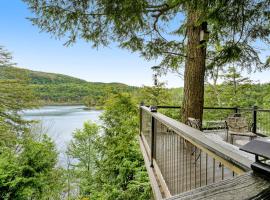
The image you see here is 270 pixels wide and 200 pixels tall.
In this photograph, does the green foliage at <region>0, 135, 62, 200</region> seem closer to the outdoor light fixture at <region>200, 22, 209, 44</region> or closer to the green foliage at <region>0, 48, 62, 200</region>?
the green foliage at <region>0, 48, 62, 200</region>

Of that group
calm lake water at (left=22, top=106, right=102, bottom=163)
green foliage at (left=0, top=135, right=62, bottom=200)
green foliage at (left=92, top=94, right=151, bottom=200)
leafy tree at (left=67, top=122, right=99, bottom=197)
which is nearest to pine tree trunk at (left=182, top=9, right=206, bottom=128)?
green foliage at (left=92, top=94, right=151, bottom=200)

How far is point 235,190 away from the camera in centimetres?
62

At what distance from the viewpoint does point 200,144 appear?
4.71ft

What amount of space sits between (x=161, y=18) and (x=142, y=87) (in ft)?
40.7

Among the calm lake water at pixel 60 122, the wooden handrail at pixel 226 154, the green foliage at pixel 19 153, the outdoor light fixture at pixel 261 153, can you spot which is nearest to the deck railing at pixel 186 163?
the wooden handrail at pixel 226 154

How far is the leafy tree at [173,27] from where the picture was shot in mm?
3879

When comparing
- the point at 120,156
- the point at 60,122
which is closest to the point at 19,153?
the point at 120,156

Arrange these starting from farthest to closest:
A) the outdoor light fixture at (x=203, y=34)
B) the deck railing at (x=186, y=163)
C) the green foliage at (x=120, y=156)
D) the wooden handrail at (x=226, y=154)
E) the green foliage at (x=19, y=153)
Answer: the green foliage at (x=120, y=156), the green foliage at (x=19, y=153), the outdoor light fixture at (x=203, y=34), the deck railing at (x=186, y=163), the wooden handrail at (x=226, y=154)

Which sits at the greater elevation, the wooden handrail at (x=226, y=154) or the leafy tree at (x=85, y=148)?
the wooden handrail at (x=226, y=154)

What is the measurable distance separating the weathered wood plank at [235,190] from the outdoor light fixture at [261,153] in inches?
1.0

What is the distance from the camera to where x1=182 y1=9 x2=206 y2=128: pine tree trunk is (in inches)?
228

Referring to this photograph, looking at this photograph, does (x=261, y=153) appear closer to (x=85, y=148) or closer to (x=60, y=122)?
(x=85, y=148)

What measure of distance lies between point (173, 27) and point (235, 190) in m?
7.07

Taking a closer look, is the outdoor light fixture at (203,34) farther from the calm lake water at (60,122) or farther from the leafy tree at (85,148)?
the calm lake water at (60,122)
